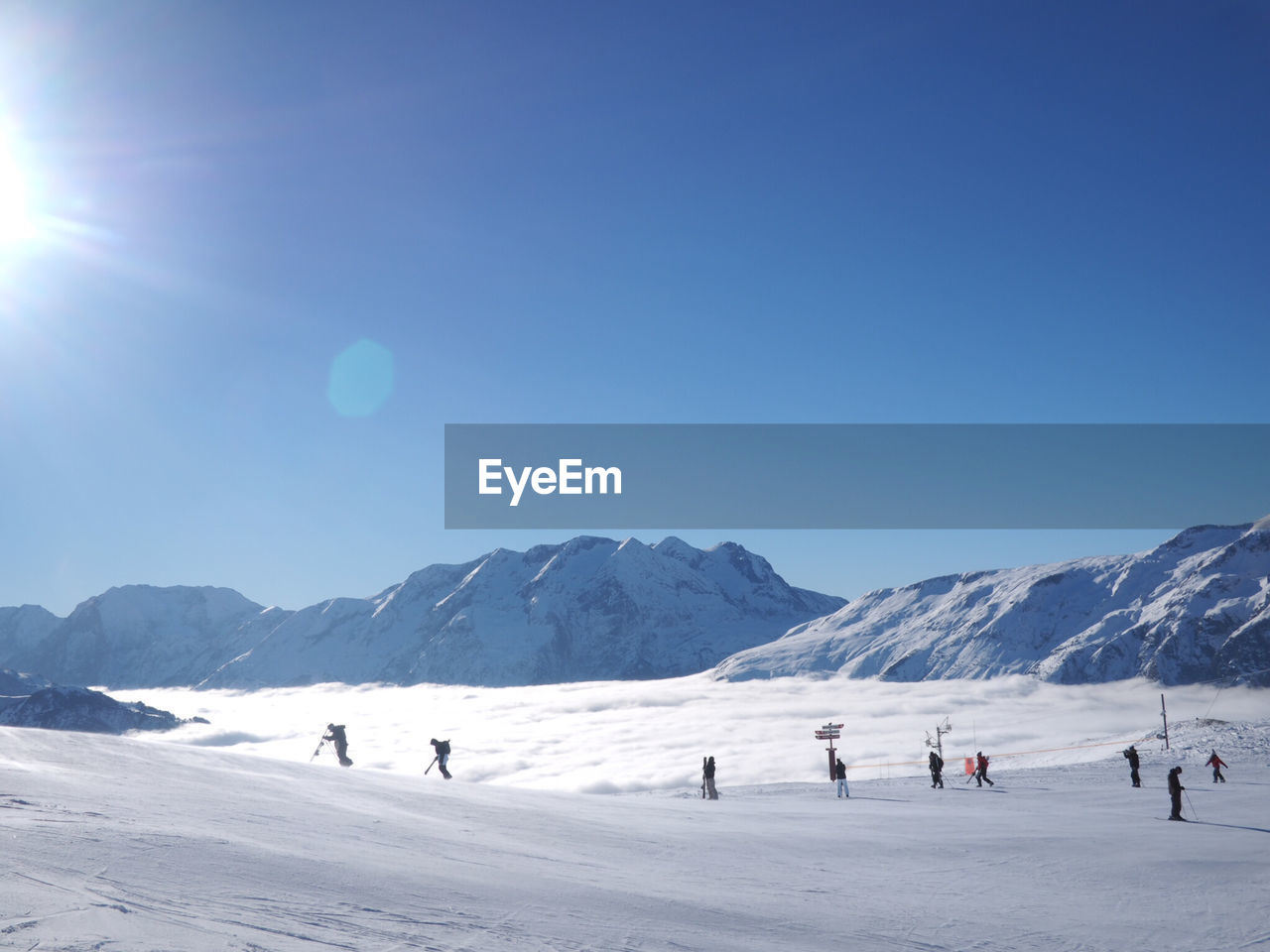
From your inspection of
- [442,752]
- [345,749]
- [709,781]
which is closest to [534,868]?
[442,752]

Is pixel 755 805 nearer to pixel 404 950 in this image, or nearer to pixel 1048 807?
pixel 1048 807

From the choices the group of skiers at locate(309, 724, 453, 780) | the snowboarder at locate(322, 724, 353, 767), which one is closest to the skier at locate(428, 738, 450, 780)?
the group of skiers at locate(309, 724, 453, 780)

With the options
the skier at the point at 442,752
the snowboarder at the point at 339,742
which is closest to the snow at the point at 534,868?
the skier at the point at 442,752

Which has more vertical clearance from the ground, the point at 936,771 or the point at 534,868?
the point at 534,868

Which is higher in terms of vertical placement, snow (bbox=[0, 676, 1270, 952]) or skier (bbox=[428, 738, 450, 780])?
snow (bbox=[0, 676, 1270, 952])

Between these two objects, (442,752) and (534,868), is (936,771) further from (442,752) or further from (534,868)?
(534,868)

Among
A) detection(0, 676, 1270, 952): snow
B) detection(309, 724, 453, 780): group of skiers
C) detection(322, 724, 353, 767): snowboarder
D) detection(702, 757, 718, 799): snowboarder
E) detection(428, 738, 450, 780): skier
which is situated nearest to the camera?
detection(0, 676, 1270, 952): snow

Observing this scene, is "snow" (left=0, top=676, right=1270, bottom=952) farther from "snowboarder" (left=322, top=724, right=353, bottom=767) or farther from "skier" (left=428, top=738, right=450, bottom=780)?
"snowboarder" (left=322, top=724, right=353, bottom=767)

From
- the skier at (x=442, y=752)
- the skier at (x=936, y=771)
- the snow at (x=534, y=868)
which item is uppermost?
the snow at (x=534, y=868)

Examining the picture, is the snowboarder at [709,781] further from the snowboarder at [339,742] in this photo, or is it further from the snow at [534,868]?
the snowboarder at [339,742]

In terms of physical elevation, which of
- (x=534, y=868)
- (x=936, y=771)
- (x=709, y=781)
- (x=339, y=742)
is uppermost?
(x=534, y=868)

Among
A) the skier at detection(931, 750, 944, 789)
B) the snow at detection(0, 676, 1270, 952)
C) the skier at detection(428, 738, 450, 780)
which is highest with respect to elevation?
the snow at detection(0, 676, 1270, 952)

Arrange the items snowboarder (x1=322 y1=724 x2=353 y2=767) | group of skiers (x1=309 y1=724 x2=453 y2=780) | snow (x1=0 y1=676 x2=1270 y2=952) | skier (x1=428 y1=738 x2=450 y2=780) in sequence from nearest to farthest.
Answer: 1. snow (x1=0 y1=676 x2=1270 y2=952)
2. skier (x1=428 y1=738 x2=450 y2=780)
3. group of skiers (x1=309 y1=724 x2=453 y2=780)
4. snowboarder (x1=322 y1=724 x2=353 y2=767)
